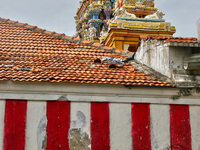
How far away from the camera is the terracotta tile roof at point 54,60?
7.95m

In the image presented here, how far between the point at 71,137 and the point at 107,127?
3.41 feet

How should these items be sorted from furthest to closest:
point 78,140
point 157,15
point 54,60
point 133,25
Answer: point 157,15 → point 133,25 → point 54,60 → point 78,140

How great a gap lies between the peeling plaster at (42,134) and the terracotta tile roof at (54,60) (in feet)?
3.84

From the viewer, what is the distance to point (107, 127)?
312 inches

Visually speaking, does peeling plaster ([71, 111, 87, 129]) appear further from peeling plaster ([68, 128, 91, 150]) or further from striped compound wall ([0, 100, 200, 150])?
peeling plaster ([68, 128, 91, 150])

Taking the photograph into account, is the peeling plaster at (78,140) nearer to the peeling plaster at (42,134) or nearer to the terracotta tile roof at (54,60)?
the peeling plaster at (42,134)

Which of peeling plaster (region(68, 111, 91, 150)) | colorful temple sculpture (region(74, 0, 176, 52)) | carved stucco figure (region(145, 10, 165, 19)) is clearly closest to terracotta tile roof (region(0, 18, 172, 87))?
peeling plaster (region(68, 111, 91, 150))

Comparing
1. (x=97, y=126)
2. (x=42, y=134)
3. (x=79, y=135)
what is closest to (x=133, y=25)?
(x=97, y=126)

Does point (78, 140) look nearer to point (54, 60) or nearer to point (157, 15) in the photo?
point (54, 60)

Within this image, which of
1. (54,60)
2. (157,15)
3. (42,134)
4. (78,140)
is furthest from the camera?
Answer: (157,15)

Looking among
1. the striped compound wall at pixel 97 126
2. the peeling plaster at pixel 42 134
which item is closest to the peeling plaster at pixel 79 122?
the striped compound wall at pixel 97 126

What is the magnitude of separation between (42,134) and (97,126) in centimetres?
152

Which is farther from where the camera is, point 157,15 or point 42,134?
point 157,15

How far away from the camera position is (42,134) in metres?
7.71
